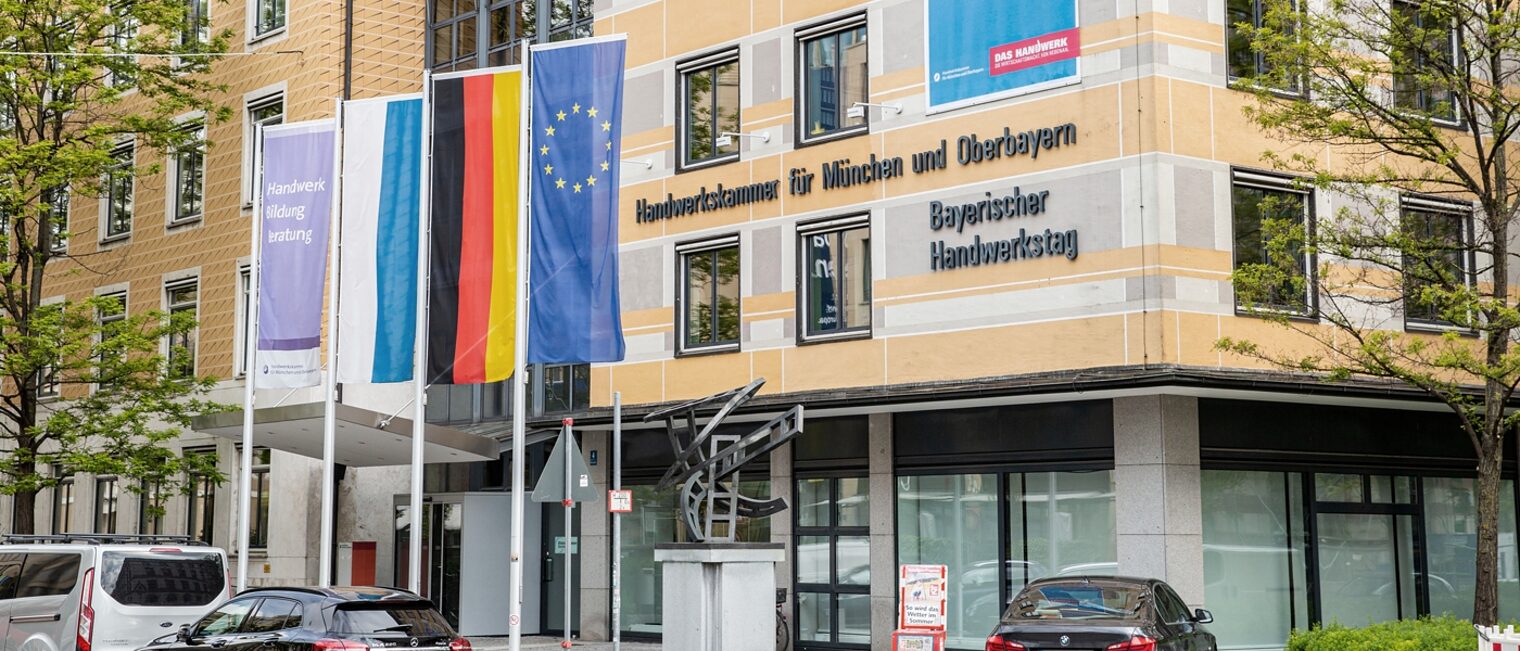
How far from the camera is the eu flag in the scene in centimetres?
2009

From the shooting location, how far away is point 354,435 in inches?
1049

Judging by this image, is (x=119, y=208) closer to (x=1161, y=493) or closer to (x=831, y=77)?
(x=831, y=77)

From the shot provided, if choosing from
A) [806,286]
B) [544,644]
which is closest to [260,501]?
Result: [544,644]

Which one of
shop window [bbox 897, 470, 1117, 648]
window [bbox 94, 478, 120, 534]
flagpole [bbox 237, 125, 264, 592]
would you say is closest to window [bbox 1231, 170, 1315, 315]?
shop window [bbox 897, 470, 1117, 648]

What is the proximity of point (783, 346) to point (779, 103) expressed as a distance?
378 cm

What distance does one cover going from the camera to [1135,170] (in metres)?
21.7


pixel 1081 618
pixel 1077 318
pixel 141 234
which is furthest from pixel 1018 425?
pixel 141 234

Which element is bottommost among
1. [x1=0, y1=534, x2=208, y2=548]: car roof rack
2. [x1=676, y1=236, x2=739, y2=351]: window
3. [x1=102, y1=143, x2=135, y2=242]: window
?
[x1=0, y1=534, x2=208, y2=548]: car roof rack

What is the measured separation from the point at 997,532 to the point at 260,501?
17395 millimetres

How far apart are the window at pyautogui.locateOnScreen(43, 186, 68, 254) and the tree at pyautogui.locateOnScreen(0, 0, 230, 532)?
0.27ft

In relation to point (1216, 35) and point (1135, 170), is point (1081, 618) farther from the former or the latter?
point (1216, 35)

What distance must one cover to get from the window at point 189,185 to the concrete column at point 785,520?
16.6 meters

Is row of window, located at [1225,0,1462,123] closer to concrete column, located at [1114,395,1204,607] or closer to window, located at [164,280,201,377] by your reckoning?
concrete column, located at [1114,395,1204,607]

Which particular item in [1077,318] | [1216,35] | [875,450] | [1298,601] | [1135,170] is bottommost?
[1298,601]
